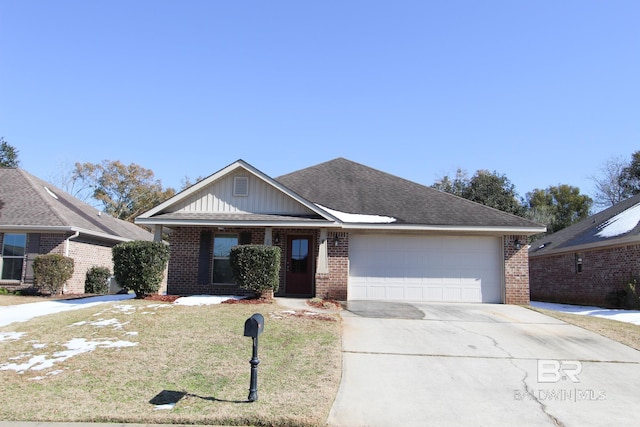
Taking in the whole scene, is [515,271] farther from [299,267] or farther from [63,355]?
[63,355]

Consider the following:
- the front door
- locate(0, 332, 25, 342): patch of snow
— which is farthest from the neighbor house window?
locate(0, 332, 25, 342): patch of snow

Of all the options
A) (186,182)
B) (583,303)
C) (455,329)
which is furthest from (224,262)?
(186,182)

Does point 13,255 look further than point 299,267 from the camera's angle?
Yes

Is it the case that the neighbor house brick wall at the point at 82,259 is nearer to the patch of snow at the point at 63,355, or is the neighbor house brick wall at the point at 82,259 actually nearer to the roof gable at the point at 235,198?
the roof gable at the point at 235,198

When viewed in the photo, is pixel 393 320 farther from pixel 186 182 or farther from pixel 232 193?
pixel 186 182

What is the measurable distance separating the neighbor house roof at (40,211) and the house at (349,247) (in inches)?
203

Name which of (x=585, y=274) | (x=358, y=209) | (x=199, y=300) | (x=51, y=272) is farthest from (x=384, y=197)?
(x=51, y=272)

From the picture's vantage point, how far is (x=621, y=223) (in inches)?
693

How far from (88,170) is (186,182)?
31.8ft

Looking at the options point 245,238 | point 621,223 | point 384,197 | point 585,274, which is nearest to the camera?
point 245,238

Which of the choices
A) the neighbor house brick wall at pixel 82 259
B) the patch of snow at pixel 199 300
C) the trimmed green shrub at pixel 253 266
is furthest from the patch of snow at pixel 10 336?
the neighbor house brick wall at pixel 82 259

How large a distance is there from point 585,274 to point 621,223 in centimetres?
243

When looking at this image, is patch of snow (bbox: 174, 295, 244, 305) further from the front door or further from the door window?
the door window

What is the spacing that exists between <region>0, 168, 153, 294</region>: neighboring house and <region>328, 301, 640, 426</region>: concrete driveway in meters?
12.2
